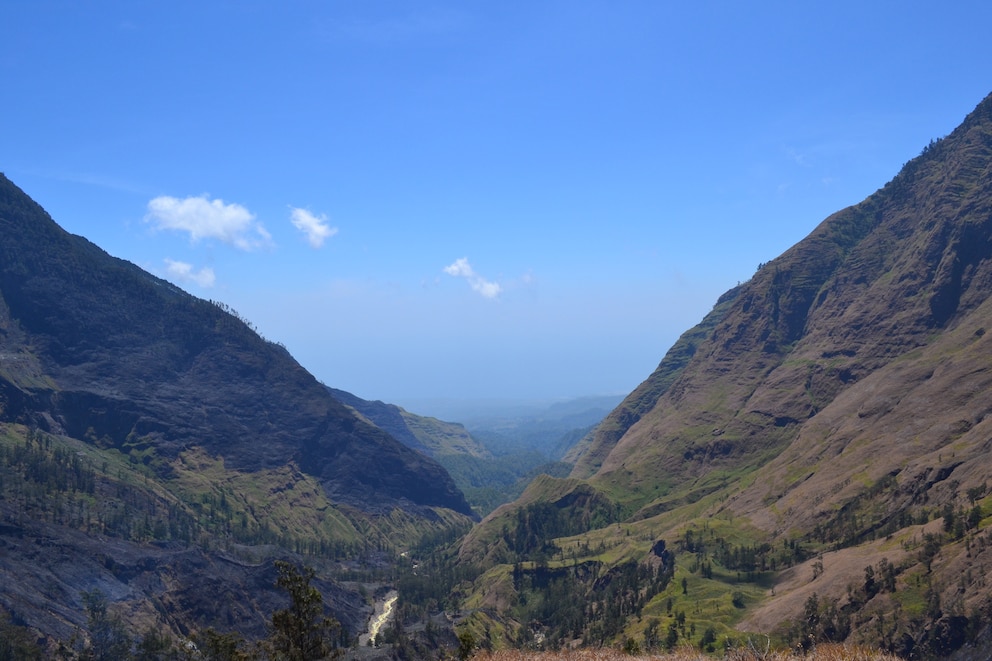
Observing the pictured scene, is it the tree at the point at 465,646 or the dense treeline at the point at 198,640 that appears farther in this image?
the dense treeline at the point at 198,640

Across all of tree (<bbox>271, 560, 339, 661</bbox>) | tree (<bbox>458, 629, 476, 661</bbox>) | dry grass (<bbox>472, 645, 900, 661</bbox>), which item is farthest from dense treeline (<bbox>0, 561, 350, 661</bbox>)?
dry grass (<bbox>472, 645, 900, 661</bbox>)

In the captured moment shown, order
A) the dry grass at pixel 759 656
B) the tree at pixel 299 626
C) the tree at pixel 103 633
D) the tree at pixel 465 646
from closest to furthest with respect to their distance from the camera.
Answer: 1. the dry grass at pixel 759 656
2. the tree at pixel 465 646
3. the tree at pixel 299 626
4. the tree at pixel 103 633

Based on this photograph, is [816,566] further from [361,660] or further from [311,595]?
[311,595]

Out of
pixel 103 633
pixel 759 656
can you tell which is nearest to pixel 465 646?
pixel 759 656

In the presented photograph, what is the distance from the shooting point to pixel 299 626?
55.2m

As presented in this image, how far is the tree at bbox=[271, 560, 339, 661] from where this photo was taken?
55.1m

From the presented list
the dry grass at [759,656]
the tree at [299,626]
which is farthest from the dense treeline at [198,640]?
the dry grass at [759,656]

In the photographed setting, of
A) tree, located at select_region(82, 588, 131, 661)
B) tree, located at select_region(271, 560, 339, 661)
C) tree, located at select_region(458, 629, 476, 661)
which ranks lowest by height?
tree, located at select_region(82, 588, 131, 661)

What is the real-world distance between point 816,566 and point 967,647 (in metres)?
63.4

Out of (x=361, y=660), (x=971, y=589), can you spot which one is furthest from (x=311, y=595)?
(x=971, y=589)

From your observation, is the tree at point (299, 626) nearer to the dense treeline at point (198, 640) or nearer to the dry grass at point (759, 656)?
the dense treeline at point (198, 640)

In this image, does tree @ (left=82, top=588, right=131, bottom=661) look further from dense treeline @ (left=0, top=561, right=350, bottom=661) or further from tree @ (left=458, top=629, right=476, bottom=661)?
tree @ (left=458, top=629, right=476, bottom=661)

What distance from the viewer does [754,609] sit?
19388cm

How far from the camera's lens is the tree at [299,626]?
55125 mm
